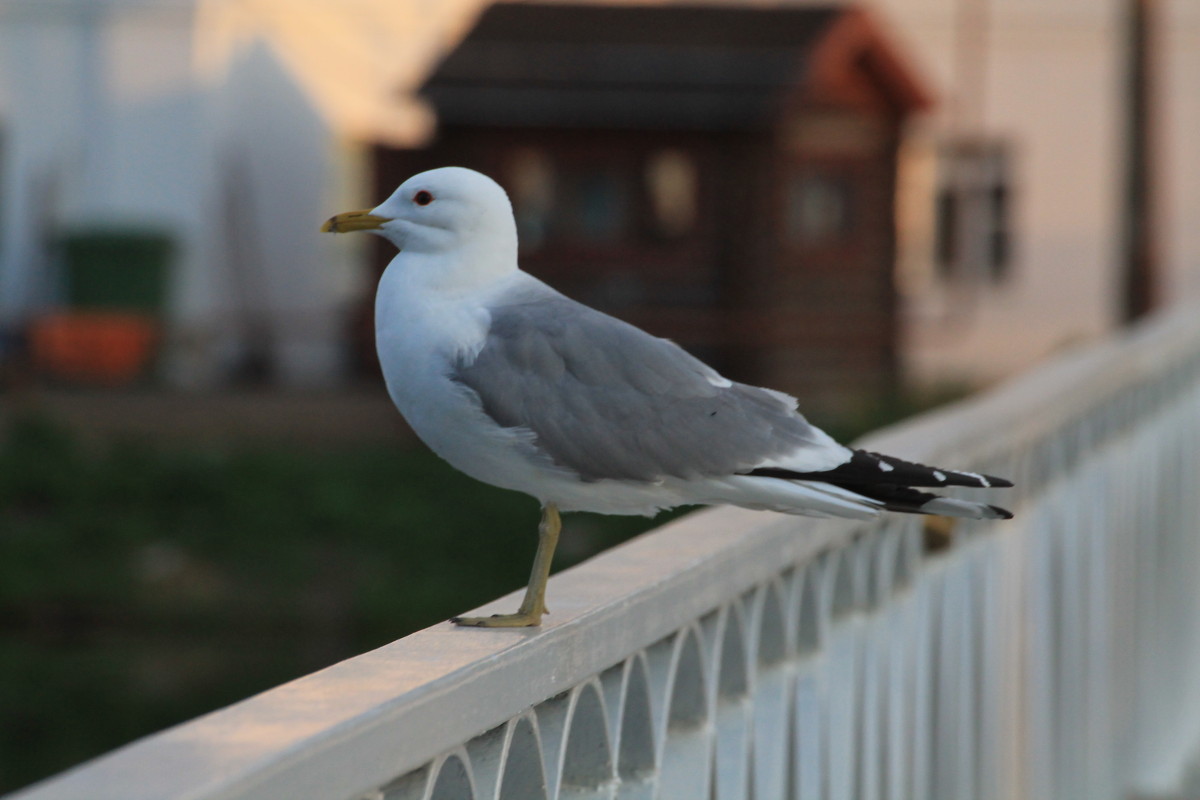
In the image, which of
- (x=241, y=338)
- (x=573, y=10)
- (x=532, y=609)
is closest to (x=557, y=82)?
(x=573, y=10)

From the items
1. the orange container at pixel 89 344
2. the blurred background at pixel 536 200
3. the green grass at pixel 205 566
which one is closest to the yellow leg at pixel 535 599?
the green grass at pixel 205 566

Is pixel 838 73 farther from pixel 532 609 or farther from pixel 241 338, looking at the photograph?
pixel 532 609

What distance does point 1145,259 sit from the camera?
35.4 ft

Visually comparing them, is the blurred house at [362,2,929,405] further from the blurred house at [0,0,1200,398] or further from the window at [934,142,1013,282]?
the window at [934,142,1013,282]

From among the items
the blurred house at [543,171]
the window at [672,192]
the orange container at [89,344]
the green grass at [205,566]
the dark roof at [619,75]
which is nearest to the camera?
the green grass at [205,566]

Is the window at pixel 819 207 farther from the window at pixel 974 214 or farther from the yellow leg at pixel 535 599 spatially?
the yellow leg at pixel 535 599

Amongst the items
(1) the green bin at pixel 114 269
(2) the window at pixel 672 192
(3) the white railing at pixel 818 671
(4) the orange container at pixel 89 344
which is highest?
(3) the white railing at pixel 818 671

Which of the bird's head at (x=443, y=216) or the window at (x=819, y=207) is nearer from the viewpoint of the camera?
the bird's head at (x=443, y=216)

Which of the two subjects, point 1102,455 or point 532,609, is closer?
point 532,609

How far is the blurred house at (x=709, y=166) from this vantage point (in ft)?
49.2

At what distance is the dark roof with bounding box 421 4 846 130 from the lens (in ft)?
48.9

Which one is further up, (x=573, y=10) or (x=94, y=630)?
(x=573, y=10)

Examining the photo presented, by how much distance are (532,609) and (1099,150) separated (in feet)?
54.7

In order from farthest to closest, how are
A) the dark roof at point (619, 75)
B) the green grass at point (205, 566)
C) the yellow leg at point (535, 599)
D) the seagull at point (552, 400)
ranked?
the dark roof at point (619, 75), the green grass at point (205, 566), the seagull at point (552, 400), the yellow leg at point (535, 599)
